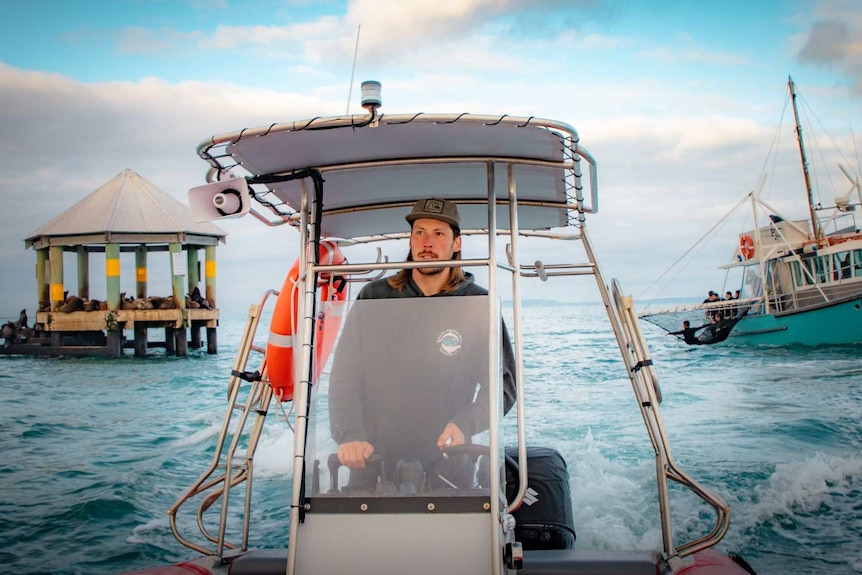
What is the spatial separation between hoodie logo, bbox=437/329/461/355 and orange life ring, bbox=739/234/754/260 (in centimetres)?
2962

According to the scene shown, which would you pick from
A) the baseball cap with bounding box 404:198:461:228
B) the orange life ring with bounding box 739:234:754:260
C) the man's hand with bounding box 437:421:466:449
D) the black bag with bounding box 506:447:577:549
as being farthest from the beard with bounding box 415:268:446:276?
the orange life ring with bounding box 739:234:754:260

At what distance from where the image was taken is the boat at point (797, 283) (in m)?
25.2

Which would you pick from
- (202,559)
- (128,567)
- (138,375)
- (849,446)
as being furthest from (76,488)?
(138,375)

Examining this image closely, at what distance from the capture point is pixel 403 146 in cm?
314

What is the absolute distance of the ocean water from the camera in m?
5.64

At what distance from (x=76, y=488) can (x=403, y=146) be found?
6880mm

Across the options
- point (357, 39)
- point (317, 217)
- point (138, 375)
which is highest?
point (357, 39)

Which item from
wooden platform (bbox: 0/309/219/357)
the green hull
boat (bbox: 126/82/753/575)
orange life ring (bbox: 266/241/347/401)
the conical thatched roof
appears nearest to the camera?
boat (bbox: 126/82/753/575)

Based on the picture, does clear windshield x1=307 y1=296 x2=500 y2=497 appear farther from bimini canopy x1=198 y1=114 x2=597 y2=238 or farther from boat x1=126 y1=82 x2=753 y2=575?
bimini canopy x1=198 y1=114 x2=597 y2=238

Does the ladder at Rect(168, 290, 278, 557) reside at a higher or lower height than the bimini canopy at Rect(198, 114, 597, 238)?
lower

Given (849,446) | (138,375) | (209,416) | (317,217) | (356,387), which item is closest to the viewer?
(356,387)

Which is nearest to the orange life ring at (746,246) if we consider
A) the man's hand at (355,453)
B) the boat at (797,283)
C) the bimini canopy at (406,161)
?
the boat at (797,283)

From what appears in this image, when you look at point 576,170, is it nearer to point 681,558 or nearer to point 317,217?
point 317,217

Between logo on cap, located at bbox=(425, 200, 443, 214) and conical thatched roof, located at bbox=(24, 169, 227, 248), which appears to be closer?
logo on cap, located at bbox=(425, 200, 443, 214)
